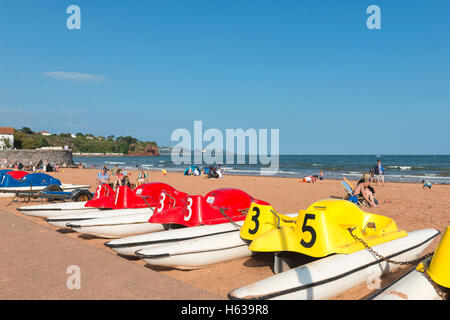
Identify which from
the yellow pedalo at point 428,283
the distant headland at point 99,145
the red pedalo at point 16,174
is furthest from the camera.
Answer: the distant headland at point 99,145

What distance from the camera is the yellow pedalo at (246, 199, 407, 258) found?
478 cm

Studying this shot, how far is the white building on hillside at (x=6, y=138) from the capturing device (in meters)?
77.4

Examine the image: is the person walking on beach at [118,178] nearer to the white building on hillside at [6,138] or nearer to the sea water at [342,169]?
the sea water at [342,169]

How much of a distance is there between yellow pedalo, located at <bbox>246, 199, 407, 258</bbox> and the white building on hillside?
86.5m

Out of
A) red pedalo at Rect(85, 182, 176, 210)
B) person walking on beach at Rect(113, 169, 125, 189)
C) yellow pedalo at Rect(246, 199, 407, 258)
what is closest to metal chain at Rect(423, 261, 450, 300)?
yellow pedalo at Rect(246, 199, 407, 258)

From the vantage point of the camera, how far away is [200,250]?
545cm

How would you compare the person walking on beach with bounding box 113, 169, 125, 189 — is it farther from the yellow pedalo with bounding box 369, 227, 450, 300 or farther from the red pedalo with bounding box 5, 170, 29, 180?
the yellow pedalo with bounding box 369, 227, 450, 300

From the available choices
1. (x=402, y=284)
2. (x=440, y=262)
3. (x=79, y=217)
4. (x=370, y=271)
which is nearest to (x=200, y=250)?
(x=370, y=271)

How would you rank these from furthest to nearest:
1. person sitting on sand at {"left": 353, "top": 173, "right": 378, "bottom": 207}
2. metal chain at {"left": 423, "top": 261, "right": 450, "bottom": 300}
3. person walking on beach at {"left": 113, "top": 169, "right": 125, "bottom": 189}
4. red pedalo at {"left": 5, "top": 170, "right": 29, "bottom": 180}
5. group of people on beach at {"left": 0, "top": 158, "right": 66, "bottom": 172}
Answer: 1. group of people on beach at {"left": 0, "top": 158, "right": 66, "bottom": 172}
2. person walking on beach at {"left": 113, "top": 169, "right": 125, "bottom": 189}
3. red pedalo at {"left": 5, "top": 170, "right": 29, "bottom": 180}
4. person sitting on sand at {"left": 353, "top": 173, "right": 378, "bottom": 207}
5. metal chain at {"left": 423, "top": 261, "right": 450, "bottom": 300}

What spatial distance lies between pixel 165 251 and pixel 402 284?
3271 millimetres

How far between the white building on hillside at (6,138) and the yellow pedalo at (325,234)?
284 feet

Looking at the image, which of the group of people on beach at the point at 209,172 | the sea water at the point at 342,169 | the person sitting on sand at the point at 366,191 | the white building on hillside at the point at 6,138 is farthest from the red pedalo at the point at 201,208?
the white building on hillside at the point at 6,138
